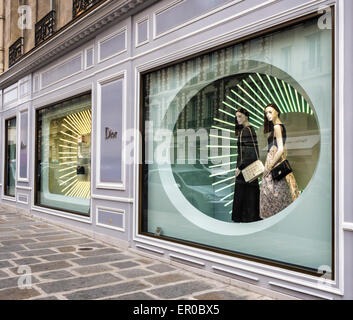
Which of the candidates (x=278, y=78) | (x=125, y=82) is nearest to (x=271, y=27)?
(x=278, y=78)

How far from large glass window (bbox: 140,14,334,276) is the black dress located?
0.04 ft

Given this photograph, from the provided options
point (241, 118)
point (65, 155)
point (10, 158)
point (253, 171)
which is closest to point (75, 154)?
point (65, 155)

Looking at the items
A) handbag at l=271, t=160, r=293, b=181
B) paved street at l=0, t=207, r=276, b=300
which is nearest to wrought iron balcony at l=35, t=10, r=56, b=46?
paved street at l=0, t=207, r=276, b=300

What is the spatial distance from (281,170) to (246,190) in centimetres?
58

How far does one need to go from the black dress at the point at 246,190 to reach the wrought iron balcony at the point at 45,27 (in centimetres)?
716

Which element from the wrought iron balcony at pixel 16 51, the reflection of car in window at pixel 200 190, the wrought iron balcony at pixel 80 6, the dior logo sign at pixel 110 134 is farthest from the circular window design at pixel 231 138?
the wrought iron balcony at pixel 16 51

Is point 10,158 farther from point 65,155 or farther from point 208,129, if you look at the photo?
point 208,129

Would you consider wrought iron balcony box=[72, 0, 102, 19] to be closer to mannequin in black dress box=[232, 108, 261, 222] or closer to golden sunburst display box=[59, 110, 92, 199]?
golden sunburst display box=[59, 110, 92, 199]

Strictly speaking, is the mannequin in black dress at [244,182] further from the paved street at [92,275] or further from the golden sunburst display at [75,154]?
the golden sunburst display at [75,154]

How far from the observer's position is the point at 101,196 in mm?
7070

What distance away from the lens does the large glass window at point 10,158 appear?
1211cm

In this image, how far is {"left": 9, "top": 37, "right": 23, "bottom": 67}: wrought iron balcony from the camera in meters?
12.2

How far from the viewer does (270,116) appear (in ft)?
14.6
